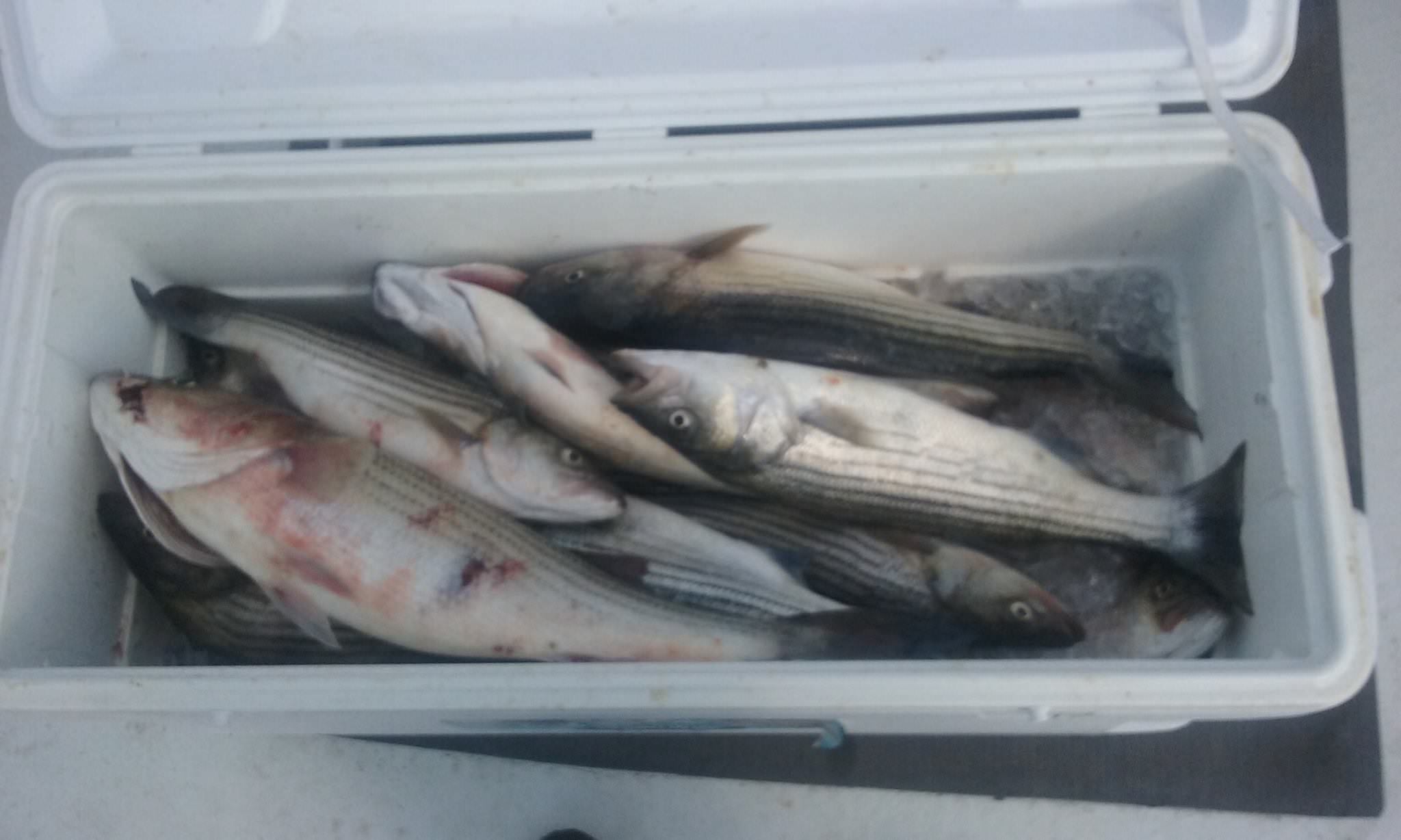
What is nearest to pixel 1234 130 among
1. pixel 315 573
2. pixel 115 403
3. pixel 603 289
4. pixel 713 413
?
pixel 713 413

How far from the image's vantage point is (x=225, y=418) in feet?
4.16

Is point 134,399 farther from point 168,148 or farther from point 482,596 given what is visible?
point 482,596

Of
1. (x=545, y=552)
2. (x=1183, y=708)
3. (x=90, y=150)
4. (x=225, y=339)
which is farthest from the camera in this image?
(x=90, y=150)

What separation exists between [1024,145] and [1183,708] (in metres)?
0.71

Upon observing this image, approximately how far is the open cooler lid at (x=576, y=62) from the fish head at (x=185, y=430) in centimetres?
34

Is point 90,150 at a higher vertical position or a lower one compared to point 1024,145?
higher

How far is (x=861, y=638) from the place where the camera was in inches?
48.1

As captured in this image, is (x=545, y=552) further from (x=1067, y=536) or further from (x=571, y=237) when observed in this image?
(x=1067, y=536)

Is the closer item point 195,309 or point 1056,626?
point 1056,626

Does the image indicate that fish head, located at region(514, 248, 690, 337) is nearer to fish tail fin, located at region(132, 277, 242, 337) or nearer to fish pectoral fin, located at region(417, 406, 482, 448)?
fish pectoral fin, located at region(417, 406, 482, 448)

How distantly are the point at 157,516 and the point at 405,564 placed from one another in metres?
0.35

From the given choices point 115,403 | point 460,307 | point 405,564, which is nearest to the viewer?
point 405,564

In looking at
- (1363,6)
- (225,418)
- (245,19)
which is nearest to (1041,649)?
(225,418)

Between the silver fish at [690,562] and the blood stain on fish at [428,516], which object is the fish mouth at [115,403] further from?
the silver fish at [690,562]
